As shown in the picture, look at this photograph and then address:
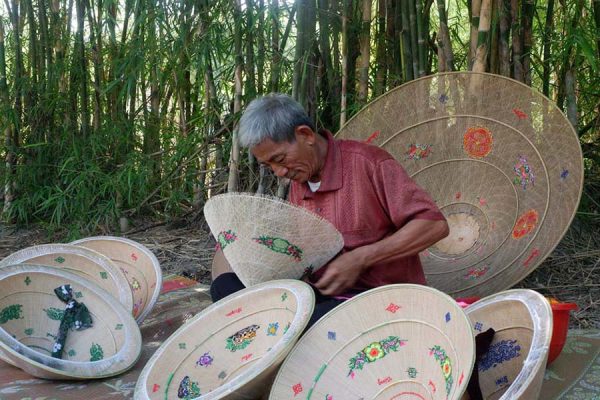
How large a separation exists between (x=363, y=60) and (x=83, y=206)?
1604 millimetres

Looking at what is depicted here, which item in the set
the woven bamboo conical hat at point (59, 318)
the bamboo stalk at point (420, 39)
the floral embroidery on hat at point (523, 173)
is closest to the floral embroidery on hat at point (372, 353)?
the woven bamboo conical hat at point (59, 318)

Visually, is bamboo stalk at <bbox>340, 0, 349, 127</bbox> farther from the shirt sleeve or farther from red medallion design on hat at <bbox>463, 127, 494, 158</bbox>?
the shirt sleeve

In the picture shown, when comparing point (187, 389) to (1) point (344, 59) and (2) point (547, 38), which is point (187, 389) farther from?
(2) point (547, 38)

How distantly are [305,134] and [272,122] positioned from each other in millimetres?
95

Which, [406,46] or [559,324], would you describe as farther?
[406,46]

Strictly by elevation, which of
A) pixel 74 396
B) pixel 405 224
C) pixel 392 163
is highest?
pixel 392 163

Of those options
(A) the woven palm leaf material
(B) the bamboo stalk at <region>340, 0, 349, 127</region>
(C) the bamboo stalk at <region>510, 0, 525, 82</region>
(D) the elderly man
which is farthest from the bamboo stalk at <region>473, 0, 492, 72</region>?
(A) the woven palm leaf material

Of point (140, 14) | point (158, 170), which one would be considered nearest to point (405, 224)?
point (140, 14)

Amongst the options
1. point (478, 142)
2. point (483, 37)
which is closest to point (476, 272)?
point (478, 142)

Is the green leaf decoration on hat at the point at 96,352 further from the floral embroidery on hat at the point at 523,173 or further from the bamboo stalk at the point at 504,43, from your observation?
the bamboo stalk at the point at 504,43

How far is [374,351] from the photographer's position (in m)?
1.53

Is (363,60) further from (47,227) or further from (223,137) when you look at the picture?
(47,227)

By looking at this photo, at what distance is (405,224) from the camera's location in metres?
1.75

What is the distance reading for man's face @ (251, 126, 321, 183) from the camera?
1730 mm
